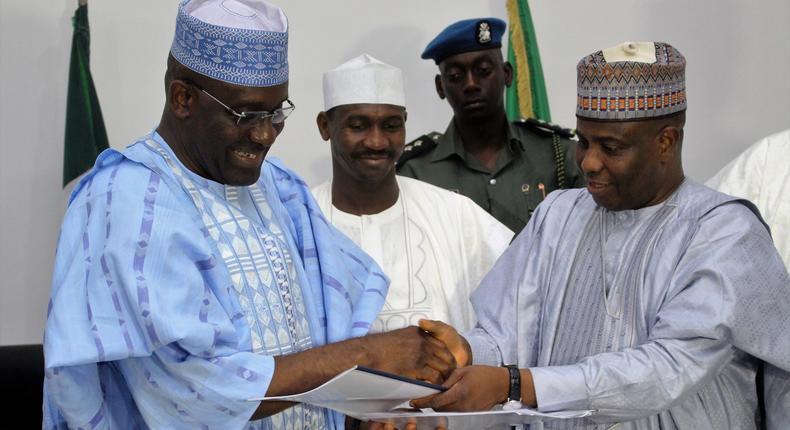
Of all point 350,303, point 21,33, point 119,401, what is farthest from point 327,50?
point 119,401

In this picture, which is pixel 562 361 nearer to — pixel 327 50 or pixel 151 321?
pixel 151 321

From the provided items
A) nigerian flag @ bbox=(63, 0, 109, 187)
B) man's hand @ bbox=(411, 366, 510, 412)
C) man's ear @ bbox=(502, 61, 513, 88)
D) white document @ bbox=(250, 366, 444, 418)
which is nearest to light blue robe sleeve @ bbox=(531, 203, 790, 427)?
man's hand @ bbox=(411, 366, 510, 412)

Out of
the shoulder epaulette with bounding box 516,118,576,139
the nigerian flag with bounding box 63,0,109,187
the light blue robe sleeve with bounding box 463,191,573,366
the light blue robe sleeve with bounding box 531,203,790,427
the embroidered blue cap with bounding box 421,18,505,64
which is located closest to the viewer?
the light blue robe sleeve with bounding box 531,203,790,427

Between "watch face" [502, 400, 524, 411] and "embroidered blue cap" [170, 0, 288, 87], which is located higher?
"embroidered blue cap" [170, 0, 288, 87]

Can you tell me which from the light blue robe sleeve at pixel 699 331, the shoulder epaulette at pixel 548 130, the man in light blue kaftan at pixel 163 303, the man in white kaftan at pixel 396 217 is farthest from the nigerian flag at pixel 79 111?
the light blue robe sleeve at pixel 699 331

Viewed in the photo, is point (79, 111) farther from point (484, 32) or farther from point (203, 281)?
point (203, 281)

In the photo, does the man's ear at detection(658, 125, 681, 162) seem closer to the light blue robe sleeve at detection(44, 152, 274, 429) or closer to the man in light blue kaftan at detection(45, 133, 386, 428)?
the man in light blue kaftan at detection(45, 133, 386, 428)

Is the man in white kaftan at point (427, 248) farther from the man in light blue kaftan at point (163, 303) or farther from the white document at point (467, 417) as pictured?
the man in light blue kaftan at point (163, 303)

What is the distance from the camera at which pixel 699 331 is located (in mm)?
2584

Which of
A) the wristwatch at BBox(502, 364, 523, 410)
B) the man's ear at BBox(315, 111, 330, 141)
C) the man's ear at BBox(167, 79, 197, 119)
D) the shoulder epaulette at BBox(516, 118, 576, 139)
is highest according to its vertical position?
the man's ear at BBox(167, 79, 197, 119)

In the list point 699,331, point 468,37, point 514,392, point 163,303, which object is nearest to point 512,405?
point 514,392

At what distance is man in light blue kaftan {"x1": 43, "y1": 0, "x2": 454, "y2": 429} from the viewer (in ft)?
7.33

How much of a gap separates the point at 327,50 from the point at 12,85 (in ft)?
5.66

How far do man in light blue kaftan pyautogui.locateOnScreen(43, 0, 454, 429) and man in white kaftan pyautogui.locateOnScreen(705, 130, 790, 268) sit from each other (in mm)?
1332
